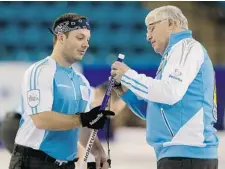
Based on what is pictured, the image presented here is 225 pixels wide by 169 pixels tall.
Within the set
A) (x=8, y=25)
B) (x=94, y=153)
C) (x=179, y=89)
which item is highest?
(x=8, y=25)

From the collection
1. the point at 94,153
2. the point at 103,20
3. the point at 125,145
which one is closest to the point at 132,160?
the point at 125,145

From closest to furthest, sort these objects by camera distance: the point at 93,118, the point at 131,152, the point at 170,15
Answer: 1. the point at 93,118
2. the point at 170,15
3. the point at 131,152

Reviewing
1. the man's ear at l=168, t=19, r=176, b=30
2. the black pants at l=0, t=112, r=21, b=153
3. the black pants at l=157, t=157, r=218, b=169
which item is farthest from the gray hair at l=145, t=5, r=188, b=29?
the black pants at l=0, t=112, r=21, b=153

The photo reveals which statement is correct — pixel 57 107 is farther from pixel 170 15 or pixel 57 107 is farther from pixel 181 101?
pixel 170 15

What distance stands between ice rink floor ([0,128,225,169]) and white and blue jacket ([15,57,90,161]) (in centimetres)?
338

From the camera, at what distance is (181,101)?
11.4 ft

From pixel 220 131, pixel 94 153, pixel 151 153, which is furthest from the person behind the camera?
pixel 220 131

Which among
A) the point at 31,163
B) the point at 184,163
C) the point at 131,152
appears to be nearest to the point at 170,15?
the point at 184,163

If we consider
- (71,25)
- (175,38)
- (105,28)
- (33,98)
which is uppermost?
(105,28)

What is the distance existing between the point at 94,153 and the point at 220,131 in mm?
7404

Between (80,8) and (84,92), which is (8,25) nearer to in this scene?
(80,8)

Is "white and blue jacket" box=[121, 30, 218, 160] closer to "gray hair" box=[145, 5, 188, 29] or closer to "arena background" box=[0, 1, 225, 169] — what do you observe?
"gray hair" box=[145, 5, 188, 29]

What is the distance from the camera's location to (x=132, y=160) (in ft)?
27.8

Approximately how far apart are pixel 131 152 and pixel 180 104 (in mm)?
5963
